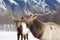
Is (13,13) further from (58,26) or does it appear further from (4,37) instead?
(58,26)

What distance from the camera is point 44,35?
1.96m

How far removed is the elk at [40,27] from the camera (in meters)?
1.95

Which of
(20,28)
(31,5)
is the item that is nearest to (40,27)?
(20,28)

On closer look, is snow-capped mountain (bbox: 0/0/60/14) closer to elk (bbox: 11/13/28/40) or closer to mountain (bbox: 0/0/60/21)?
mountain (bbox: 0/0/60/21)

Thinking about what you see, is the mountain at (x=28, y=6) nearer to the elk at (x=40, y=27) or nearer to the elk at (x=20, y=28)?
the elk at (x=20, y=28)

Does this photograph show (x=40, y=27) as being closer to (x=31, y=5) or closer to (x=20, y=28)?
(x=20, y=28)

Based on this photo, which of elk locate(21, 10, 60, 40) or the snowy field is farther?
the snowy field

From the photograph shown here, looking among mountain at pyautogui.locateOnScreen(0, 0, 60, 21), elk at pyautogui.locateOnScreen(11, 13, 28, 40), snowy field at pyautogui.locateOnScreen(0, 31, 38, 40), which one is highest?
mountain at pyautogui.locateOnScreen(0, 0, 60, 21)

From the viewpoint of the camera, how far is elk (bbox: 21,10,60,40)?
1.95 meters

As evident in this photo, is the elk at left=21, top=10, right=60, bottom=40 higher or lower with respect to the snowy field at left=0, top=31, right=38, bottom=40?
higher

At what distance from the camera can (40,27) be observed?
2018mm

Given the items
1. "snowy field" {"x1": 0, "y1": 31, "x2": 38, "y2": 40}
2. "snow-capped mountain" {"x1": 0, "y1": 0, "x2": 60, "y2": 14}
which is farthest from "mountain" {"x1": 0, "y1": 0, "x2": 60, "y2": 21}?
"snowy field" {"x1": 0, "y1": 31, "x2": 38, "y2": 40}

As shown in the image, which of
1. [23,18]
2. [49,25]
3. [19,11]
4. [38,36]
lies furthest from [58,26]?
[19,11]

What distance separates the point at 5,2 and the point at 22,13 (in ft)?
0.80
